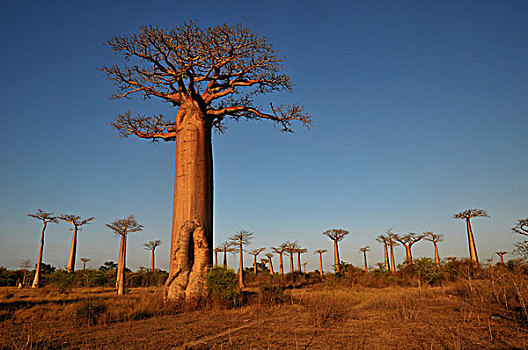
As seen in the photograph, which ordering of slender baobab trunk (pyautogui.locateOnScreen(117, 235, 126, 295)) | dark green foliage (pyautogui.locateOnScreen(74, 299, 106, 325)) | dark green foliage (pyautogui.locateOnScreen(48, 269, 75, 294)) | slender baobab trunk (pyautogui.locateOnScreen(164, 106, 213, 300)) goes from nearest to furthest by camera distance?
dark green foliage (pyautogui.locateOnScreen(74, 299, 106, 325))
slender baobab trunk (pyautogui.locateOnScreen(164, 106, 213, 300))
slender baobab trunk (pyautogui.locateOnScreen(117, 235, 126, 295))
dark green foliage (pyautogui.locateOnScreen(48, 269, 75, 294))

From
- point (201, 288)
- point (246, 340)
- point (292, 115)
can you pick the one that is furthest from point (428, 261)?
point (246, 340)

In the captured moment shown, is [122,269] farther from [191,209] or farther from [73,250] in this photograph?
[73,250]

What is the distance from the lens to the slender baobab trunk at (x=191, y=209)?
8.16 metres

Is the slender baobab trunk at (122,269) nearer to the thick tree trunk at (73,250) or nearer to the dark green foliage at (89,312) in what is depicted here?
the dark green foliage at (89,312)

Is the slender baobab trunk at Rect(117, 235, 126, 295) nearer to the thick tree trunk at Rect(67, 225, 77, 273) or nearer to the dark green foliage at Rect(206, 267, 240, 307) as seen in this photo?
the dark green foliage at Rect(206, 267, 240, 307)

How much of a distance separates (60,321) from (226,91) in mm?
6753

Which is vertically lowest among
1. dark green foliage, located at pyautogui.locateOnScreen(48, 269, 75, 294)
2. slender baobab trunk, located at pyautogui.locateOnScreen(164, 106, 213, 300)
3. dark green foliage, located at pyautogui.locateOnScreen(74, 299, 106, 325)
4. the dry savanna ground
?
the dry savanna ground

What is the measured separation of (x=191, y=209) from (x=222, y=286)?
79.7 inches

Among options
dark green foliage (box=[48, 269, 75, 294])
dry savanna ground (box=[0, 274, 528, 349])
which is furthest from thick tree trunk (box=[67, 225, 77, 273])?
dry savanna ground (box=[0, 274, 528, 349])

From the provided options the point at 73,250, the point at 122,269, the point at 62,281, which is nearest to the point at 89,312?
the point at 122,269

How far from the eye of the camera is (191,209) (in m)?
8.60

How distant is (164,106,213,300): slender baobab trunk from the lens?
8164 mm

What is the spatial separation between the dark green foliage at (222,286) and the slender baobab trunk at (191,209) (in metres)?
0.22

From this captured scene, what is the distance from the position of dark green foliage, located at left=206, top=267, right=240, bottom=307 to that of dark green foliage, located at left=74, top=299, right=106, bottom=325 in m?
2.39
